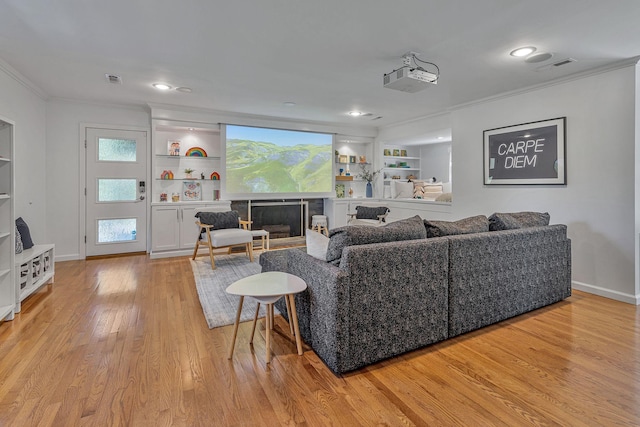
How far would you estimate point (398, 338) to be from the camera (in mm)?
2176

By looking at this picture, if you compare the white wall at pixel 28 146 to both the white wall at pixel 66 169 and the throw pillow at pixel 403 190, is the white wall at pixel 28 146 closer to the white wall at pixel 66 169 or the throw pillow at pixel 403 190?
the white wall at pixel 66 169

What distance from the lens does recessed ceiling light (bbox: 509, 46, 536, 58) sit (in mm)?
2954

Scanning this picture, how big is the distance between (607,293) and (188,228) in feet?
18.6

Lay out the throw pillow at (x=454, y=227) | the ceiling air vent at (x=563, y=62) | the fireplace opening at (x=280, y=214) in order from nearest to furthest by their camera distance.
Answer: the throw pillow at (x=454, y=227), the ceiling air vent at (x=563, y=62), the fireplace opening at (x=280, y=214)

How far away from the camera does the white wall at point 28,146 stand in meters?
3.66

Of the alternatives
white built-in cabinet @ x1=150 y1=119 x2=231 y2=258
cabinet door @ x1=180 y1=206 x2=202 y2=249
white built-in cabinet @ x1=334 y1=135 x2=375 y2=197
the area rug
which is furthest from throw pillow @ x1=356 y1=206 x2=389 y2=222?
cabinet door @ x1=180 y1=206 x2=202 y2=249

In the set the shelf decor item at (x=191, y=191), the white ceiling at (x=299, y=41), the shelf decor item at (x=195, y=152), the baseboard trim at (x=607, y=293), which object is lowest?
the baseboard trim at (x=607, y=293)

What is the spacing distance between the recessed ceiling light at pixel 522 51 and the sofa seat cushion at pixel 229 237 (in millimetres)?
3866

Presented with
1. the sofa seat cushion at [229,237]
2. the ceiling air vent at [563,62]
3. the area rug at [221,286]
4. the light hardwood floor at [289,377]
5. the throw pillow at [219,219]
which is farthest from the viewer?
the throw pillow at [219,219]

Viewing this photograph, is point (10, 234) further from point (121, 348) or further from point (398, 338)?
point (398, 338)

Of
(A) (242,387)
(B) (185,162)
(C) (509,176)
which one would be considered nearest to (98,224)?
(B) (185,162)

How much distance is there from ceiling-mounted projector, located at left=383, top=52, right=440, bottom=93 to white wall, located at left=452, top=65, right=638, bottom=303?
1818 millimetres

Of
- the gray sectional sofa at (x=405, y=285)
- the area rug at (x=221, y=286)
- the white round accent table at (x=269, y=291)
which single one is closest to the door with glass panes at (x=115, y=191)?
the area rug at (x=221, y=286)

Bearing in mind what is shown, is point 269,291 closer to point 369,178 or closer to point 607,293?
point 607,293
